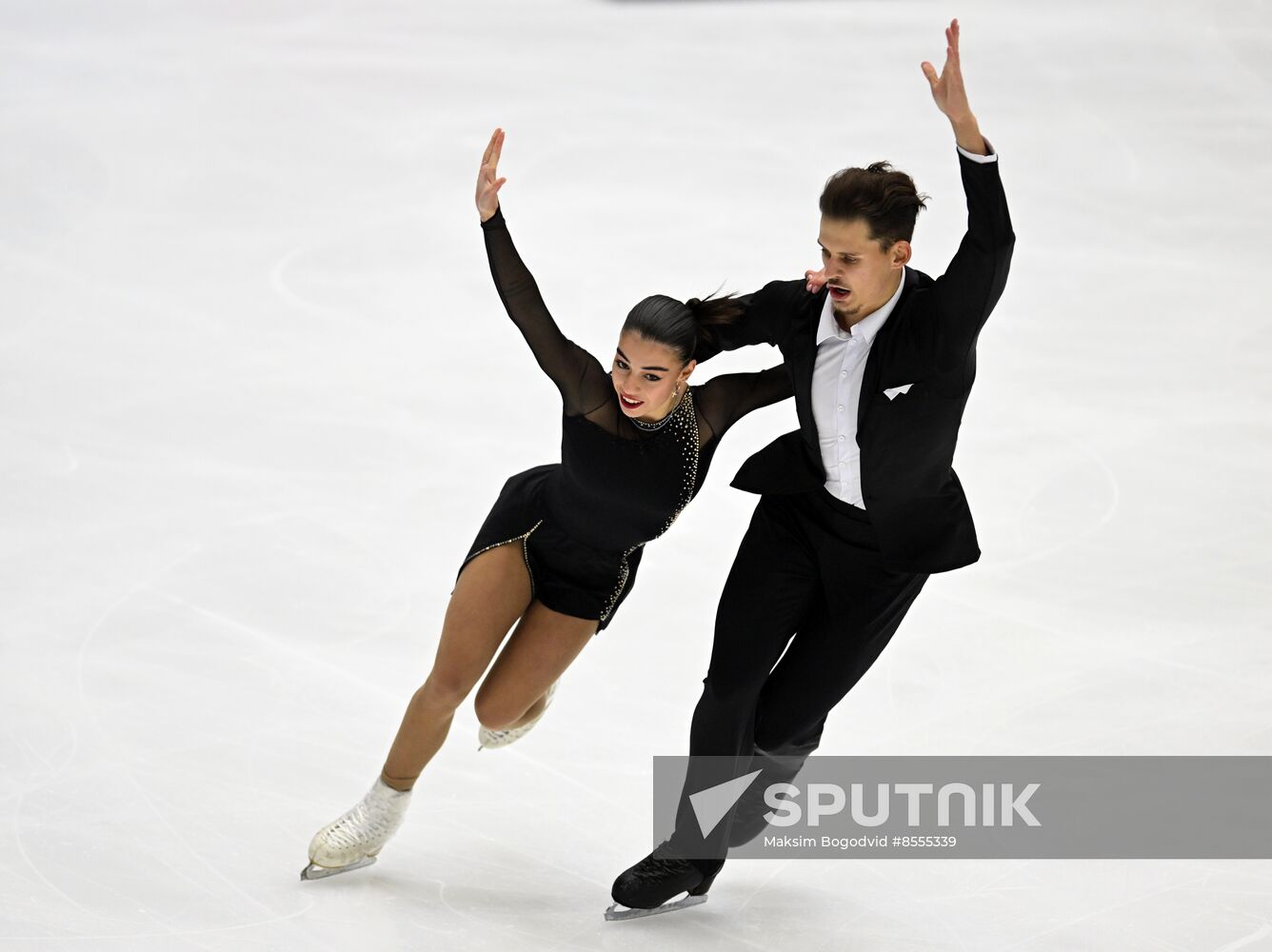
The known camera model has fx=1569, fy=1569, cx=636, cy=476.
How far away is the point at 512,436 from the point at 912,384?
9.82 feet

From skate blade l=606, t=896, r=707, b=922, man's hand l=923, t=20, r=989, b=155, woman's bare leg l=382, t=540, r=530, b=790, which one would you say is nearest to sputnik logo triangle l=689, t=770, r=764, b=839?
skate blade l=606, t=896, r=707, b=922

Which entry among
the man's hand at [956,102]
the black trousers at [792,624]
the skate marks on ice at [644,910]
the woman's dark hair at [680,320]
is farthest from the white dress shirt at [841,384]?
the skate marks on ice at [644,910]

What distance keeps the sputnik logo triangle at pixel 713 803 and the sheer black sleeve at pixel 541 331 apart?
0.86 m

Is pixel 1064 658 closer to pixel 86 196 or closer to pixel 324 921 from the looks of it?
pixel 324 921

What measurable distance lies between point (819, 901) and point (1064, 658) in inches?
55.8

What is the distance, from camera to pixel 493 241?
124 inches

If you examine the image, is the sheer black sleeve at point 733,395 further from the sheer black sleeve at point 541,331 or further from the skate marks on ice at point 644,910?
the skate marks on ice at point 644,910

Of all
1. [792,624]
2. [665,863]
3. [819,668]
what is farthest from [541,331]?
[665,863]

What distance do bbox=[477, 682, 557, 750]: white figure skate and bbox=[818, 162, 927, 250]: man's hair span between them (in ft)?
4.56

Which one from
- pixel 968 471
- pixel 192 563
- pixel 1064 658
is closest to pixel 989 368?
pixel 968 471

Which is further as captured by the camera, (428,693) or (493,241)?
(428,693)

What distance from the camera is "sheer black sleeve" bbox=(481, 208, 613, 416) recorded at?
3150 mm

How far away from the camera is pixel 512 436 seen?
5.89m

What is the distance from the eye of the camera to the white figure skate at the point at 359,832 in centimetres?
355
